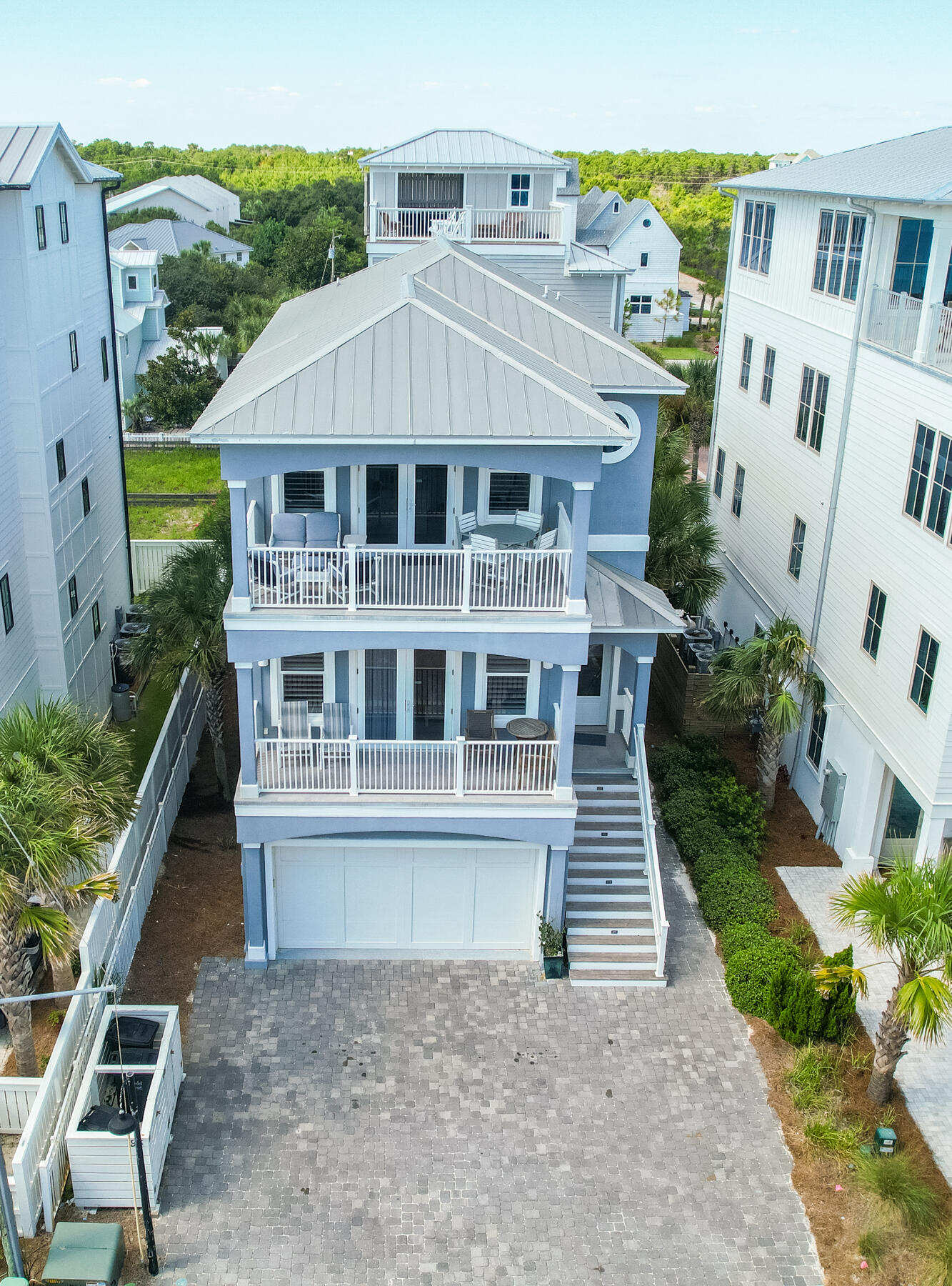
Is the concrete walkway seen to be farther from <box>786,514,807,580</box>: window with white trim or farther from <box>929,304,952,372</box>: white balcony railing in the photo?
<box>929,304,952,372</box>: white balcony railing

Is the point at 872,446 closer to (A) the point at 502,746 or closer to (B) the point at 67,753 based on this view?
(A) the point at 502,746

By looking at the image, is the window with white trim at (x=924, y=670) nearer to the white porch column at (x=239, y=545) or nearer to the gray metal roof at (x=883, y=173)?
the gray metal roof at (x=883, y=173)

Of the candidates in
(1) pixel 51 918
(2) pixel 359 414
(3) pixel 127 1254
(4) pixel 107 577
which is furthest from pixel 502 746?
(4) pixel 107 577

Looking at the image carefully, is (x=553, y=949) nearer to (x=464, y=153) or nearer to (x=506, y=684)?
(x=506, y=684)

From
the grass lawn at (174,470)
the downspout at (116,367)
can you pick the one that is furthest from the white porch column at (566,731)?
the grass lawn at (174,470)

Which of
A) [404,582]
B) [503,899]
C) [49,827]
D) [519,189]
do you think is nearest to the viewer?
[49,827]

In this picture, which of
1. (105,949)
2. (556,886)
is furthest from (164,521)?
(556,886)
